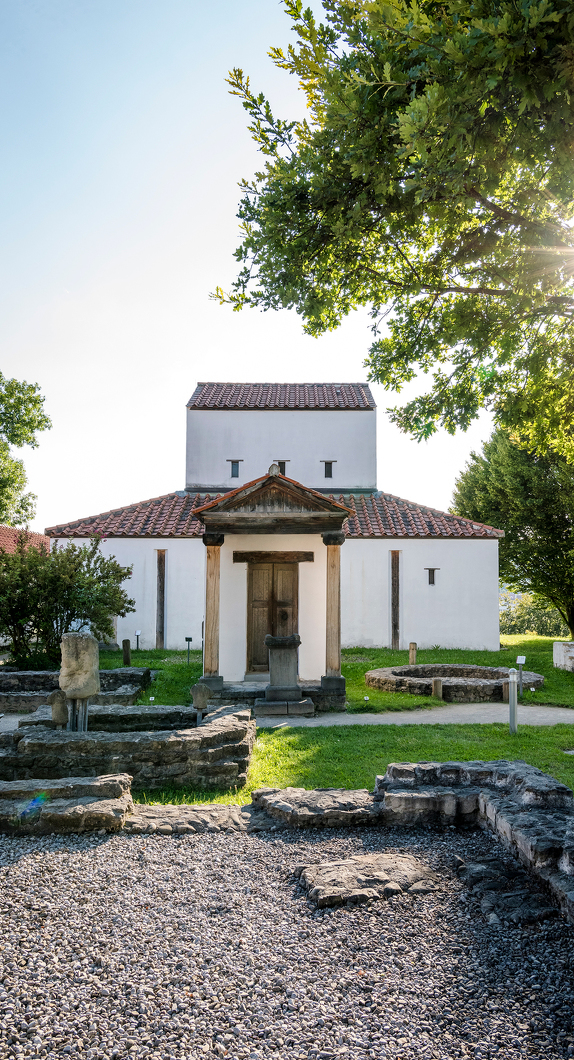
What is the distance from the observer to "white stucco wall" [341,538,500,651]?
2005 cm

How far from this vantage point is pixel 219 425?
23359 millimetres

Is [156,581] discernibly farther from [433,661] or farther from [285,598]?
[433,661]

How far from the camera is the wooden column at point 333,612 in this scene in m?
12.7

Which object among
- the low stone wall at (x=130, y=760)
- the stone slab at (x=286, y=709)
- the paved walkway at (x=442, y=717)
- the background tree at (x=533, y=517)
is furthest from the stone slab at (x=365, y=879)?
the background tree at (x=533, y=517)

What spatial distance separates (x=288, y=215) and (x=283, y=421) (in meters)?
17.5

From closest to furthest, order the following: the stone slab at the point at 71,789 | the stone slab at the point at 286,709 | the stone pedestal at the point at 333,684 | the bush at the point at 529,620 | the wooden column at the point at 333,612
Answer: the stone slab at the point at 71,789 → the stone slab at the point at 286,709 → the stone pedestal at the point at 333,684 → the wooden column at the point at 333,612 → the bush at the point at 529,620

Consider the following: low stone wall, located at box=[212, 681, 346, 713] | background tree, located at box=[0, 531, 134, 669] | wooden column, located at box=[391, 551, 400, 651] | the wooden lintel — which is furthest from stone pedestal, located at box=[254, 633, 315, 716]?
wooden column, located at box=[391, 551, 400, 651]

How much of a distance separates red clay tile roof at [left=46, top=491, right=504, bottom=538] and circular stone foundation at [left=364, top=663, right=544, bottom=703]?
17.5 ft

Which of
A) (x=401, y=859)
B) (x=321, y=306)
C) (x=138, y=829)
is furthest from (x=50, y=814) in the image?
(x=321, y=306)

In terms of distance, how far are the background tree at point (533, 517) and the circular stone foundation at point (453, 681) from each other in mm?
9278

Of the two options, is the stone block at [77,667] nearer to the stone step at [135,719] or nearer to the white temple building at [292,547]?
the stone step at [135,719]

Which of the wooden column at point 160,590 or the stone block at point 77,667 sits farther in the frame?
the wooden column at point 160,590

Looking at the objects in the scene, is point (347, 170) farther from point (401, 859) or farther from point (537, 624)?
point (537, 624)

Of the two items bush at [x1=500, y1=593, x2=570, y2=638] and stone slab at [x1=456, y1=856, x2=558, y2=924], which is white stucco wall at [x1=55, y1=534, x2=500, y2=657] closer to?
bush at [x1=500, y1=593, x2=570, y2=638]
